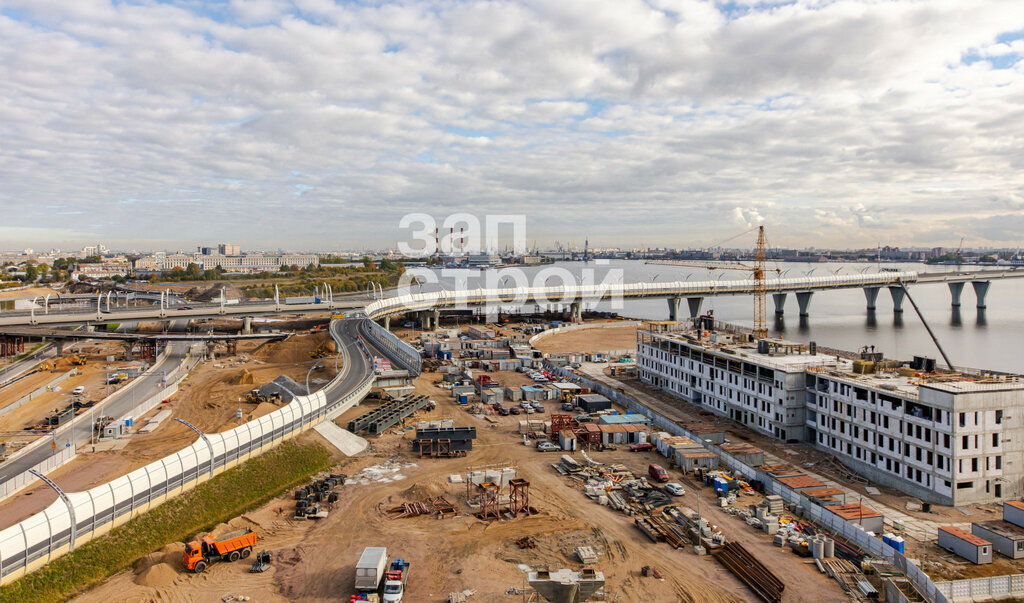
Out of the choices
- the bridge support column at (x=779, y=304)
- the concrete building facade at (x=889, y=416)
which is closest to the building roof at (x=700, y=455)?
the concrete building facade at (x=889, y=416)

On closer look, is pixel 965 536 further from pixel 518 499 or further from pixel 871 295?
pixel 871 295

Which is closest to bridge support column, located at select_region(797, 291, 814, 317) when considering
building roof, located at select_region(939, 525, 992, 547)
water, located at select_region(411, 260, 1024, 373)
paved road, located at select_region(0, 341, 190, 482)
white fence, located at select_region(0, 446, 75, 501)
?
water, located at select_region(411, 260, 1024, 373)

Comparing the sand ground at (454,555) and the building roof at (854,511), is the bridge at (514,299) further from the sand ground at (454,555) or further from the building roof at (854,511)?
the building roof at (854,511)

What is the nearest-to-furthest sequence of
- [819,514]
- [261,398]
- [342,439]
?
[819,514], [342,439], [261,398]

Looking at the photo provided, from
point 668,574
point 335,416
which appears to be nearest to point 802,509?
point 668,574

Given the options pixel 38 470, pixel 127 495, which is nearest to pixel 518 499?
pixel 127 495

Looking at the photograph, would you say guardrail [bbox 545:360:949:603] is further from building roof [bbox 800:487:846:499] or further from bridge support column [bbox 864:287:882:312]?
bridge support column [bbox 864:287:882:312]
